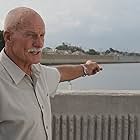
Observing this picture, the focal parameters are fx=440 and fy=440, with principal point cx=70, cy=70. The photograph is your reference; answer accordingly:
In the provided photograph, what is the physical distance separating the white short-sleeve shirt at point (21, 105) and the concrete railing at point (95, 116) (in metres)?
1.16

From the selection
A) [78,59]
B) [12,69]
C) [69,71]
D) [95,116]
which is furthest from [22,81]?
[78,59]

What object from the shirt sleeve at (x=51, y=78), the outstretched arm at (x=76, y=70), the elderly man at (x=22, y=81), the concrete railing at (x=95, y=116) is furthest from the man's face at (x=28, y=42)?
the concrete railing at (x=95, y=116)

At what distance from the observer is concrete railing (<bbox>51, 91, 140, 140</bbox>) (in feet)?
12.1

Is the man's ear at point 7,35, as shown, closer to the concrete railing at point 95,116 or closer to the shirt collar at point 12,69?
the shirt collar at point 12,69

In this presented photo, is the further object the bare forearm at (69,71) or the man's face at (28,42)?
the bare forearm at (69,71)

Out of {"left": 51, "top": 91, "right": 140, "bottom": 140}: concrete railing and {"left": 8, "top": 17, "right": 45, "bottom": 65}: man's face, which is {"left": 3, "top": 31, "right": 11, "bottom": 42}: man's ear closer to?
{"left": 8, "top": 17, "right": 45, "bottom": 65}: man's face

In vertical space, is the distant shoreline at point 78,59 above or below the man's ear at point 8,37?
below

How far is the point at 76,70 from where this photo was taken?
3.04 m

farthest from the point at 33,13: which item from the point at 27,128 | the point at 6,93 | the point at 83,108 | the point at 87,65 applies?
the point at 83,108

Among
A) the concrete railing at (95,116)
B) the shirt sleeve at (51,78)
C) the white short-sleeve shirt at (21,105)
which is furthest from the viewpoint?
the concrete railing at (95,116)

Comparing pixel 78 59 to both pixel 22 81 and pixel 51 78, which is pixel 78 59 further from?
pixel 22 81

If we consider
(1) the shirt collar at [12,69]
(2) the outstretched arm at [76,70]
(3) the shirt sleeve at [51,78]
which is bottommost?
(2) the outstretched arm at [76,70]

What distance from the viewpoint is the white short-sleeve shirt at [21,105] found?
2316 mm

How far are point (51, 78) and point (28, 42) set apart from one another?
0.40m
